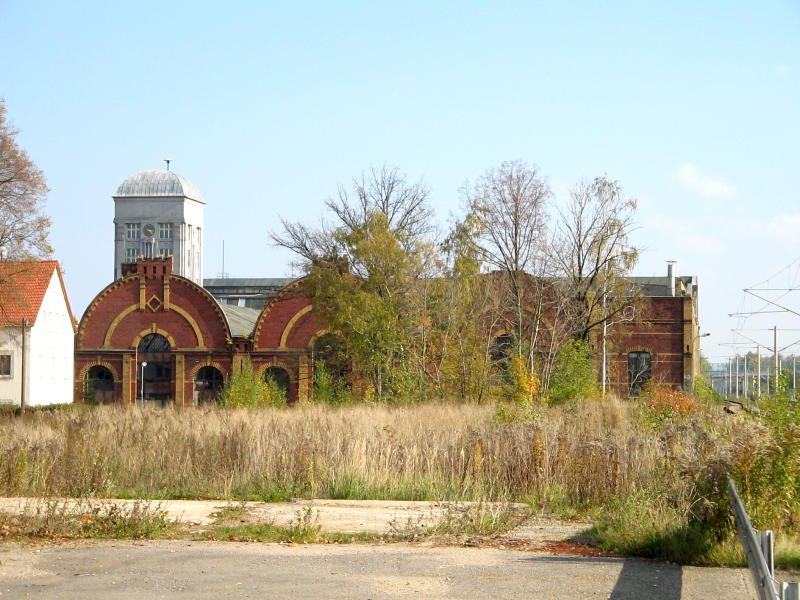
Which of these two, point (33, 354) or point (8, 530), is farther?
point (33, 354)

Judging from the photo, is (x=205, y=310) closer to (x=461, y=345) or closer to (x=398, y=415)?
(x=461, y=345)

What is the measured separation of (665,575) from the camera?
10.0 m

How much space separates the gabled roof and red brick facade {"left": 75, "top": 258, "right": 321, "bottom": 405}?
9.46 feet

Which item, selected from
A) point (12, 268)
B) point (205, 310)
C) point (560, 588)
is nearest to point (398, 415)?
point (560, 588)

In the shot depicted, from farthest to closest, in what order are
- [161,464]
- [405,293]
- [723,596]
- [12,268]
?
[12,268], [405,293], [161,464], [723,596]

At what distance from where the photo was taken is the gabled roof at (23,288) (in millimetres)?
42812

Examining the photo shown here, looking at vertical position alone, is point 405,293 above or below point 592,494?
above

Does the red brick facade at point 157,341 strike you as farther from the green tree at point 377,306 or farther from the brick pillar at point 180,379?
the green tree at point 377,306

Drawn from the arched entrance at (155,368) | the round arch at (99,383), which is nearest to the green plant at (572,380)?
the arched entrance at (155,368)

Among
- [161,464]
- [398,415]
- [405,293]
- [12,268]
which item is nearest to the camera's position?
[161,464]

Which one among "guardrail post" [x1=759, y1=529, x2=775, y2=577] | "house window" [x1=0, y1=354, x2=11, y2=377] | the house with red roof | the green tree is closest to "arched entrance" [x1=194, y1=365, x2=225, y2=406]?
the house with red roof

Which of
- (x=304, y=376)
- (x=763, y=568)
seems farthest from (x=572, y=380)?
(x=763, y=568)

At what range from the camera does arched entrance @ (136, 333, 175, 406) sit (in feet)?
182

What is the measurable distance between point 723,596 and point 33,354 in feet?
159
